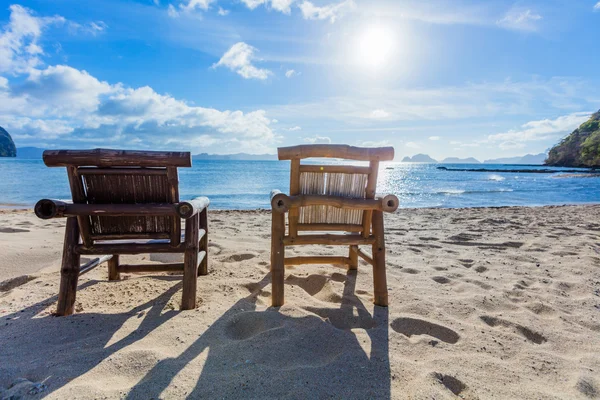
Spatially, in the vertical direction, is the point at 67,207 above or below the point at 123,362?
above

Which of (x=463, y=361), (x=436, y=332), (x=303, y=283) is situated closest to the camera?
(x=463, y=361)

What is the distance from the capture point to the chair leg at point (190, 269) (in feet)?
9.98

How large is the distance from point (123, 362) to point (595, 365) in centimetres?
335

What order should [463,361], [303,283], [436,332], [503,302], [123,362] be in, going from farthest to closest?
1. [303,283]
2. [503,302]
3. [436,332]
4. [463,361]
5. [123,362]

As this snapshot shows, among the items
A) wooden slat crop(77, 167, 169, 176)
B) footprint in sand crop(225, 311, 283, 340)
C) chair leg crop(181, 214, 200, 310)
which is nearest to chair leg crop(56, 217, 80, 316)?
wooden slat crop(77, 167, 169, 176)

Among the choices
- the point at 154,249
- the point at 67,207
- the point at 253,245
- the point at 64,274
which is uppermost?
the point at 67,207

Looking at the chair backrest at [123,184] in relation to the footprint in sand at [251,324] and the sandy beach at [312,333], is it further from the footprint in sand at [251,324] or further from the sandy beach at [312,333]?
the footprint in sand at [251,324]

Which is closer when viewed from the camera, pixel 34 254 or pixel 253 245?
pixel 34 254

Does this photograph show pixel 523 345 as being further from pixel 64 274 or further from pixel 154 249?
pixel 64 274

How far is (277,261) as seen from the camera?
10.4 feet

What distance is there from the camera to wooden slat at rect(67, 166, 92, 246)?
2.82 meters

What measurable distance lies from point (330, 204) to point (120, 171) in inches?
76.8

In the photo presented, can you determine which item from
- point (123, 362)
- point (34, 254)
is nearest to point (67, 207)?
point (123, 362)

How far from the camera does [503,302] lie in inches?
131
